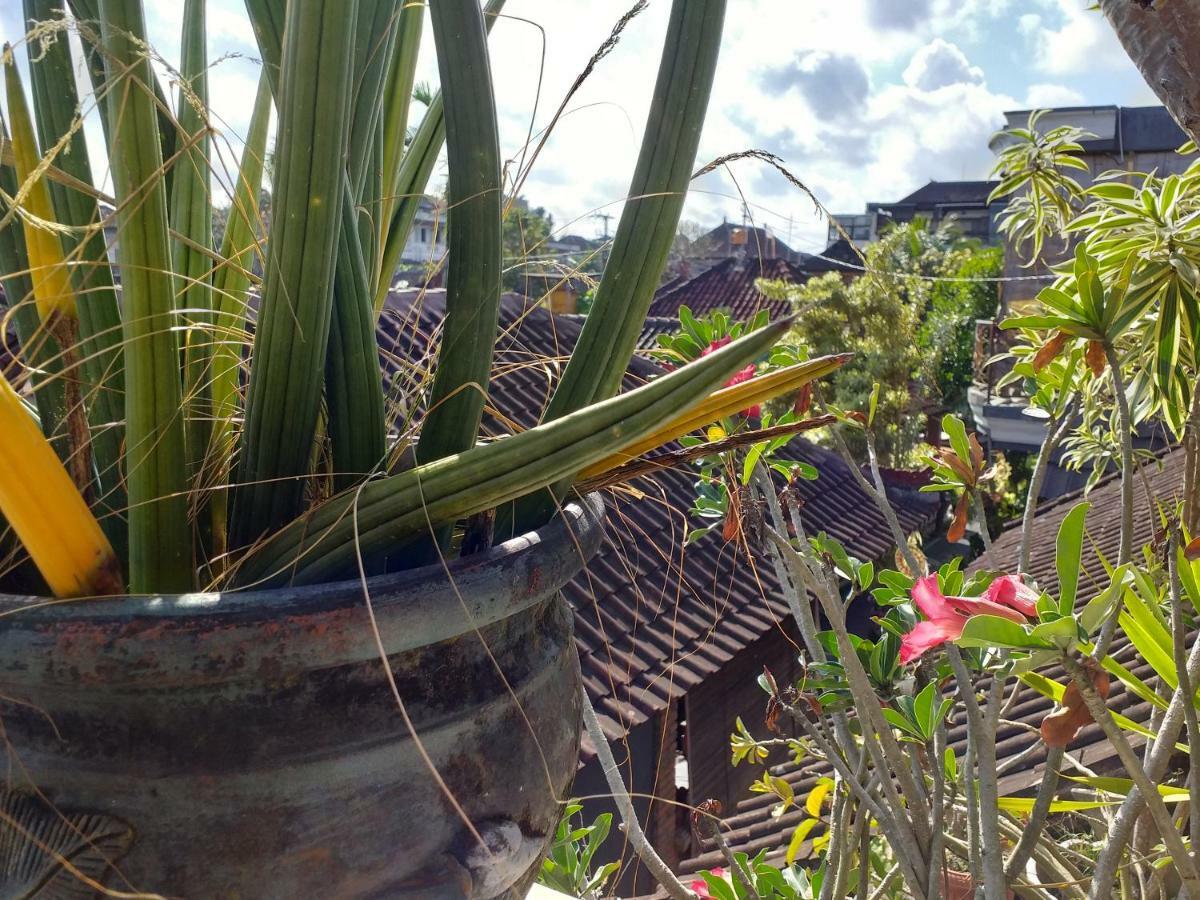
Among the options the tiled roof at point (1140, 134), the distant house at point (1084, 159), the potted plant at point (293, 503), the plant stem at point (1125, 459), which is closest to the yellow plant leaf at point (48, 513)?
the potted plant at point (293, 503)

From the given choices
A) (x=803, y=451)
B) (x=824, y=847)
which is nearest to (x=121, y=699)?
(x=824, y=847)

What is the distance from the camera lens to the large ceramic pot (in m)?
0.35

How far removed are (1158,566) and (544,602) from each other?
3.34ft

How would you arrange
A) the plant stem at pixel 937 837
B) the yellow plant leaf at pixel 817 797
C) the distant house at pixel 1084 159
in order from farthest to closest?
the distant house at pixel 1084 159, the yellow plant leaf at pixel 817 797, the plant stem at pixel 937 837

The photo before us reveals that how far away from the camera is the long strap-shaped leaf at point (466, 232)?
466 mm

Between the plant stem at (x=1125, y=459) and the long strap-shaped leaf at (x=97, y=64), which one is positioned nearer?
the long strap-shaped leaf at (x=97, y=64)

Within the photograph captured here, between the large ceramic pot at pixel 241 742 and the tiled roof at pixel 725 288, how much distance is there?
11.6m

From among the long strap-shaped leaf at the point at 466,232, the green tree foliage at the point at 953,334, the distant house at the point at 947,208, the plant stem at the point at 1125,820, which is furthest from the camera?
the distant house at the point at 947,208

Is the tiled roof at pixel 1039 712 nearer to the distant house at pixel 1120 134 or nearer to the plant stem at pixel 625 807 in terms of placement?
the plant stem at pixel 625 807

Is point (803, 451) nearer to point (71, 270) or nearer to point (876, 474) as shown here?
point (876, 474)

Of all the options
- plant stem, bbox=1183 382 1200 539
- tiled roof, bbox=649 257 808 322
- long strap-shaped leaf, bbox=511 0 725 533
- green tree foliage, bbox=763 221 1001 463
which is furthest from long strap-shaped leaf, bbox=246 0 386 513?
tiled roof, bbox=649 257 808 322

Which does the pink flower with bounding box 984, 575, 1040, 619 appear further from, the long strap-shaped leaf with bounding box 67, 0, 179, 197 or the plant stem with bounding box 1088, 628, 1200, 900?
the long strap-shaped leaf with bounding box 67, 0, 179, 197

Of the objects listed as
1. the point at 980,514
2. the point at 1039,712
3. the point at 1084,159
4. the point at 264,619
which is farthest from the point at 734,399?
the point at 1084,159

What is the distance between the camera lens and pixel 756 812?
11.3 ft
